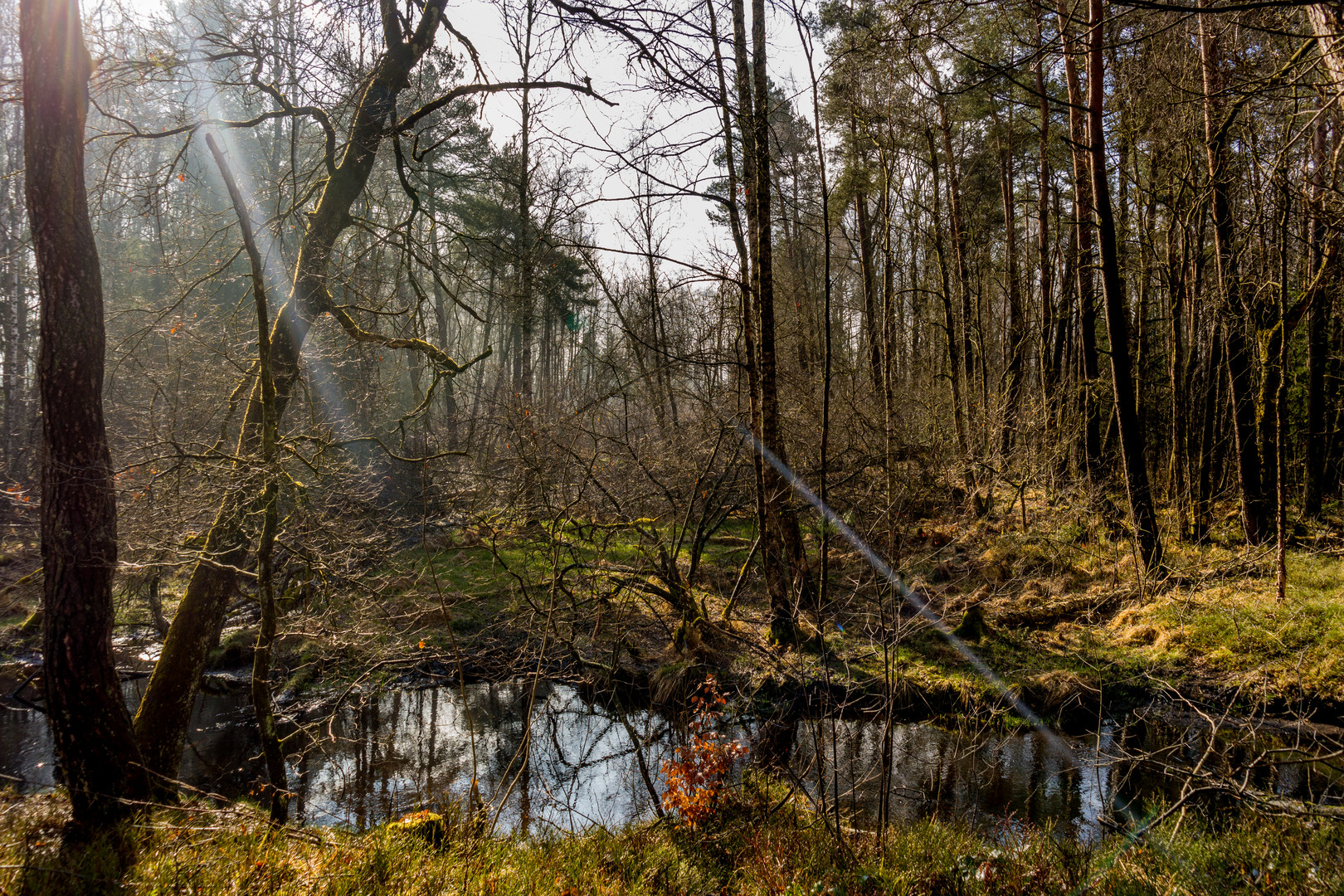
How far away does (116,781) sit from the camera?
435cm

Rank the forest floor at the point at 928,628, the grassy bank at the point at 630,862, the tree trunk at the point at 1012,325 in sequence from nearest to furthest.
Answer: the grassy bank at the point at 630,862, the forest floor at the point at 928,628, the tree trunk at the point at 1012,325

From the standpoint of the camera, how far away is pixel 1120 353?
370 inches

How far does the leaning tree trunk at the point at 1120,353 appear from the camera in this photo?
9133 millimetres

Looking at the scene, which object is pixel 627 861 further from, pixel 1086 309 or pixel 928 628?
pixel 1086 309

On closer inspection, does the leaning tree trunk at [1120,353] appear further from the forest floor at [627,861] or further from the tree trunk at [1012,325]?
the forest floor at [627,861]

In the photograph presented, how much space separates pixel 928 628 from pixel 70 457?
30.3 feet

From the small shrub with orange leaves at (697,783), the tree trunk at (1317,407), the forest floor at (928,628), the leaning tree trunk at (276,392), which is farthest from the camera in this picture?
the tree trunk at (1317,407)

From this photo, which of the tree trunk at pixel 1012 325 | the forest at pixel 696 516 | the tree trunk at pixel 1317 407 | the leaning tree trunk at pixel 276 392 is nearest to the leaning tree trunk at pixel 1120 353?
the forest at pixel 696 516

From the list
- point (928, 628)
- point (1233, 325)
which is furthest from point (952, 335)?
point (928, 628)

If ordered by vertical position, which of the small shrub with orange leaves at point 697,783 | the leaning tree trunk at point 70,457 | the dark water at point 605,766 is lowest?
the dark water at point 605,766

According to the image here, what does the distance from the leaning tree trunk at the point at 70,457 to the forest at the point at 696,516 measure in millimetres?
27

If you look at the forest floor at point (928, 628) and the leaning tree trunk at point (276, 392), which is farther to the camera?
the forest floor at point (928, 628)

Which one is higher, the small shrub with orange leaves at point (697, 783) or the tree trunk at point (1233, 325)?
the tree trunk at point (1233, 325)

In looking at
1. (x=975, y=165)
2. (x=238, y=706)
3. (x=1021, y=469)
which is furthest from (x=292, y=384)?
(x=975, y=165)
